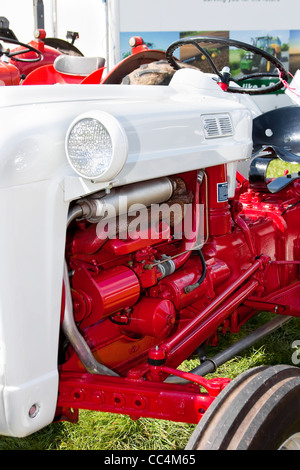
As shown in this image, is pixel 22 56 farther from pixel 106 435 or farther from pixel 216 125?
pixel 106 435

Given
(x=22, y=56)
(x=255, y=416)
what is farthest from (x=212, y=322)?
(x=22, y=56)

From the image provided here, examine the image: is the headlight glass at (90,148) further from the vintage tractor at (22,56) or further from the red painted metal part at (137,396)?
the vintage tractor at (22,56)

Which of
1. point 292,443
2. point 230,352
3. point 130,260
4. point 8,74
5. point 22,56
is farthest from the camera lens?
point 22,56

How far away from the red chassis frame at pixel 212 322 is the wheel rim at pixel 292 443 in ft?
0.79

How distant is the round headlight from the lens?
149cm

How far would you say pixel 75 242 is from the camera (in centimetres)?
189

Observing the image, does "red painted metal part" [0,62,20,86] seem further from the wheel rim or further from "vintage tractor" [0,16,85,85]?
the wheel rim

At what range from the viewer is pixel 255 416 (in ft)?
5.29

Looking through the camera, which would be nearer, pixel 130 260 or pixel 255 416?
pixel 255 416

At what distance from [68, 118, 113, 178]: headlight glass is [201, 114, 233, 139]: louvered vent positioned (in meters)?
0.65

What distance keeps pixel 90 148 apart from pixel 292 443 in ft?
3.44

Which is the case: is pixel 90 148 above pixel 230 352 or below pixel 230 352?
above
